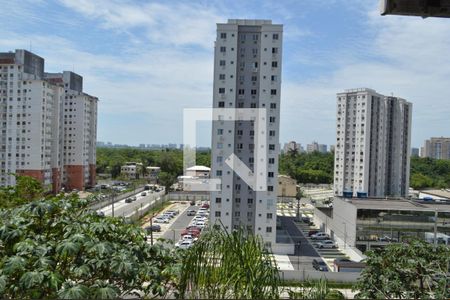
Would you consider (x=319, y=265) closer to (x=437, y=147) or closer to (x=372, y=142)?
(x=372, y=142)

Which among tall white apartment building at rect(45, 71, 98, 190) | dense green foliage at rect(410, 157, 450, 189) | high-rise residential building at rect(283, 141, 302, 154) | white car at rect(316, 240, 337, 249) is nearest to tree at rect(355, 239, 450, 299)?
white car at rect(316, 240, 337, 249)

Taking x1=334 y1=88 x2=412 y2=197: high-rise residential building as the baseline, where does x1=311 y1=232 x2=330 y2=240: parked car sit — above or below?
below

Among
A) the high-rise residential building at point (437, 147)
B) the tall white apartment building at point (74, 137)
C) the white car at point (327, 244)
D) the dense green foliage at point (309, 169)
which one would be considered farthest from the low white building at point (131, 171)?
the high-rise residential building at point (437, 147)

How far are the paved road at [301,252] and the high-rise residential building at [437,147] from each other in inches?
1074

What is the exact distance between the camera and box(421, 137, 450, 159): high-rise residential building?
33.2m

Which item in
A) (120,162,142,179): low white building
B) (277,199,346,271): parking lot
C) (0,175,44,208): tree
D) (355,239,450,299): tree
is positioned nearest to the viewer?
(355,239,450,299): tree

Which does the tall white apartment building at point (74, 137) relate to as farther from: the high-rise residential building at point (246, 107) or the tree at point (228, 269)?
the tree at point (228, 269)

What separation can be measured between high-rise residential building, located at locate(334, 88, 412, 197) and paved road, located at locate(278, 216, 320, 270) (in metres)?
4.53

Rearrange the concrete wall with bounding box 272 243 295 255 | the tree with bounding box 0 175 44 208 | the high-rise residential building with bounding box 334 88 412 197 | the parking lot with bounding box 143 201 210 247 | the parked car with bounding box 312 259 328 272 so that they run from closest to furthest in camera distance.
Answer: the tree with bounding box 0 175 44 208 → the parked car with bounding box 312 259 328 272 → the concrete wall with bounding box 272 243 295 255 → the parking lot with bounding box 143 201 210 247 → the high-rise residential building with bounding box 334 88 412 197

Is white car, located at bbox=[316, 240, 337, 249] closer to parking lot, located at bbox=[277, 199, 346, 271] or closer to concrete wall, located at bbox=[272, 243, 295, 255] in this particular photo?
parking lot, located at bbox=[277, 199, 346, 271]

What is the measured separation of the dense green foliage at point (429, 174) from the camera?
2109 centimetres

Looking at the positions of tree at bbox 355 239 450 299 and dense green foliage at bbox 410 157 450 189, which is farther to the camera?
dense green foliage at bbox 410 157 450 189

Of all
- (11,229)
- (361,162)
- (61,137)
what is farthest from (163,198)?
(11,229)

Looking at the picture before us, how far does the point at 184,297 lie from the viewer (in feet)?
3.85
